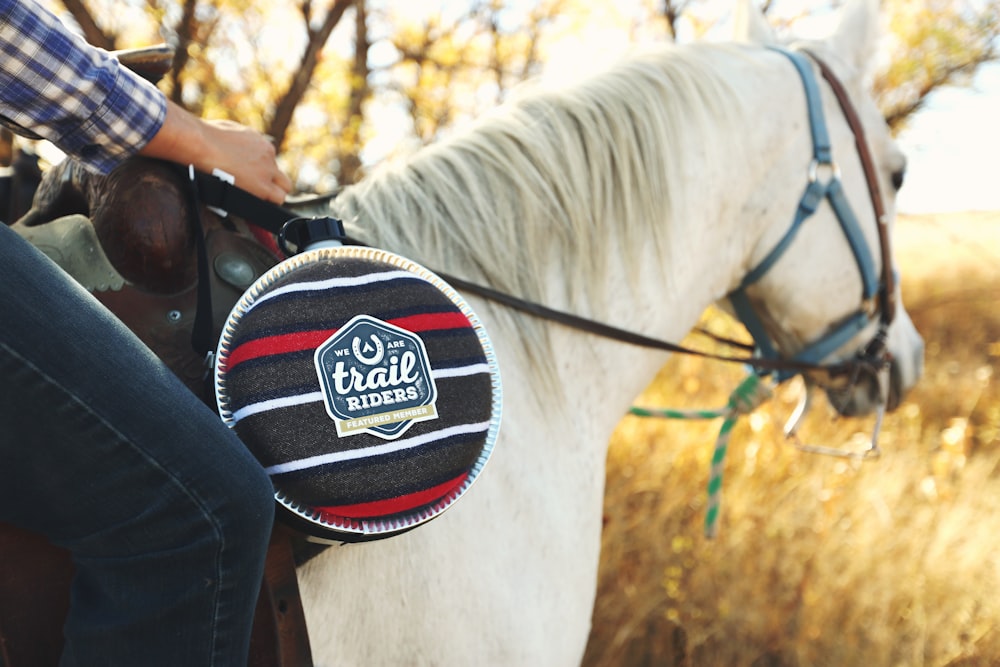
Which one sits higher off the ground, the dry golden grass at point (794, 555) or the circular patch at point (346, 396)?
the circular patch at point (346, 396)

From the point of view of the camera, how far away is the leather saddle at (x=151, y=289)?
1.07 metres

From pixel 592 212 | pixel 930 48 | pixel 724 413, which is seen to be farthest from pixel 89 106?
pixel 930 48

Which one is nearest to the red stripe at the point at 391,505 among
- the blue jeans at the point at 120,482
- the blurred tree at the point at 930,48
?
the blue jeans at the point at 120,482

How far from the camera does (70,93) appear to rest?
108 centimetres

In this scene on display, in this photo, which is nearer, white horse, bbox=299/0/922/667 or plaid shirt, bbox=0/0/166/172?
plaid shirt, bbox=0/0/166/172

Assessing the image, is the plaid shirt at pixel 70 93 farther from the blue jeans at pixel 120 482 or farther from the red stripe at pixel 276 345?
the red stripe at pixel 276 345

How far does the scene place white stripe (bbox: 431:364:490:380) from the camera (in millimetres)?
1142

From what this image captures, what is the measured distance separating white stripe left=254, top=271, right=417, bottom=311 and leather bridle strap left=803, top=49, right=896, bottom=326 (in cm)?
154

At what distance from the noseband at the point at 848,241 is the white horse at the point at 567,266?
0.03m

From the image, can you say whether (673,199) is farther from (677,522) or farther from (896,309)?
(677,522)

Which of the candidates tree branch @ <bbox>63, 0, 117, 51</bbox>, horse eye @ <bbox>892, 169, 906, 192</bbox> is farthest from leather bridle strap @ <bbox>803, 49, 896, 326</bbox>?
tree branch @ <bbox>63, 0, 117, 51</bbox>

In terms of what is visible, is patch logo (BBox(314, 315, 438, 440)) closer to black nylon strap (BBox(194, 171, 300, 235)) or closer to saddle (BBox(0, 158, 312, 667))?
saddle (BBox(0, 158, 312, 667))

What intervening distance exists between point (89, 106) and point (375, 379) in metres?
0.61

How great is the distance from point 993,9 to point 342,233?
→ 5.43 m
